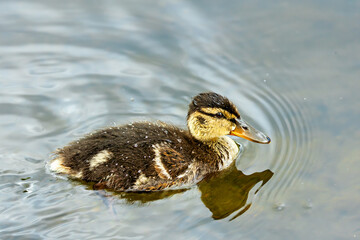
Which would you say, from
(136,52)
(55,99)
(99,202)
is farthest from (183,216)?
(136,52)

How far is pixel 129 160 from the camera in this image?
4.03 meters

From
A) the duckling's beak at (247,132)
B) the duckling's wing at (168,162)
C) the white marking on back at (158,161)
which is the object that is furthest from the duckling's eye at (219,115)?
the white marking on back at (158,161)

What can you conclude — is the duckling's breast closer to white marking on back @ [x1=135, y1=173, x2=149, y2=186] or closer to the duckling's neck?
the duckling's neck

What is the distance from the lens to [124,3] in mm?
6254

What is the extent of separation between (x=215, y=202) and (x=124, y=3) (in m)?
3.07

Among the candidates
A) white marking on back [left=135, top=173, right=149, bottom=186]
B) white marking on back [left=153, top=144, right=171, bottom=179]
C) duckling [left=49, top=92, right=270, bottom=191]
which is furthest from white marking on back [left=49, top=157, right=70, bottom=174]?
white marking on back [left=153, top=144, right=171, bottom=179]

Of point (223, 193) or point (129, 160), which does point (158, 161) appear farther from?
point (223, 193)

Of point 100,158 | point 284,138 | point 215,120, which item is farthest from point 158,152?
point 284,138

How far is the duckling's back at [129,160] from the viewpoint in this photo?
4.03 metres

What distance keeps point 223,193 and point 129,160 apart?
2.67ft

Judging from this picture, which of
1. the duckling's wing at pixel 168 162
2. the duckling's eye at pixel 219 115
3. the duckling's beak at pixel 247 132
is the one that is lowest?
the duckling's wing at pixel 168 162

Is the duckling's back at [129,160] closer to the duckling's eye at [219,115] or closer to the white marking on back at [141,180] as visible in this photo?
the white marking on back at [141,180]

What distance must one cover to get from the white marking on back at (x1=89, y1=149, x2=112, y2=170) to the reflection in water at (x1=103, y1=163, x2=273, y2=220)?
0.28 metres

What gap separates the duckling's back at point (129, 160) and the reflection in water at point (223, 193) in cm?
7
